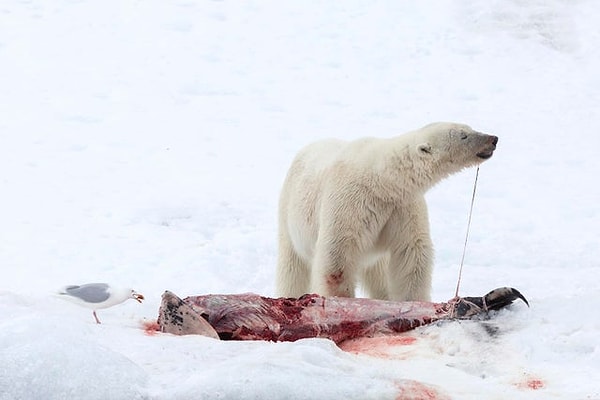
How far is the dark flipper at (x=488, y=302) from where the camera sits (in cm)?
440

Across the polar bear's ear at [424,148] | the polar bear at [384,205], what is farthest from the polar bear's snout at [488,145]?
the polar bear's ear at [424,148]

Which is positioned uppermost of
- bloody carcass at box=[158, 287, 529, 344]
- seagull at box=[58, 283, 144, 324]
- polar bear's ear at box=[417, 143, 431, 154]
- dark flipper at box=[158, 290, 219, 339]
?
polar bear's ear at box=[417, 143, 431, 154]

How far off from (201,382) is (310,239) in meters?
3.12

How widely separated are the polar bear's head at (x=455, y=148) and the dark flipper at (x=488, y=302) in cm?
125

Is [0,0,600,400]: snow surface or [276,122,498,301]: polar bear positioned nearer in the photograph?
[0,0,600,400]: snow surface

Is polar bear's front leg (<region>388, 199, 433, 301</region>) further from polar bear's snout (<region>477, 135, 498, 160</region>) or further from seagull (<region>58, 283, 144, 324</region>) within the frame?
seagull (<region>58, 283, 144, 324</region>)

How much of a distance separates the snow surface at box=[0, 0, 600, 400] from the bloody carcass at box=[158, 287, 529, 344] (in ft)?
0.53

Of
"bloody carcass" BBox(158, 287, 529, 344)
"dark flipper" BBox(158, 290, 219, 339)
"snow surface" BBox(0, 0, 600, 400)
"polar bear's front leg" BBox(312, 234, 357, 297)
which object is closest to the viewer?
"snow surface" BBox(0, 0, 600, 400)

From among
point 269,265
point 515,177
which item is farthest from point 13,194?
point 515,177

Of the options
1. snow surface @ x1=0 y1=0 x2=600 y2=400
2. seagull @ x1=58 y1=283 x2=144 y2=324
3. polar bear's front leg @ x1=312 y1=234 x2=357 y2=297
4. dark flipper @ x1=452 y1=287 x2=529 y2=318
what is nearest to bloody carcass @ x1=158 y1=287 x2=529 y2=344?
dark flipper @ x1=452 y1=287 x2=529 y2=318

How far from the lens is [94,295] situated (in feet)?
14.4

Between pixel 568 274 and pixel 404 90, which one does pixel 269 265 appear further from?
pixel 404 90

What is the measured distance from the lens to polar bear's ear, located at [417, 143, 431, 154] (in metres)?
5.61

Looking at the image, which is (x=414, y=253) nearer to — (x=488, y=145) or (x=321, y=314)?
(x=488, y=145)
